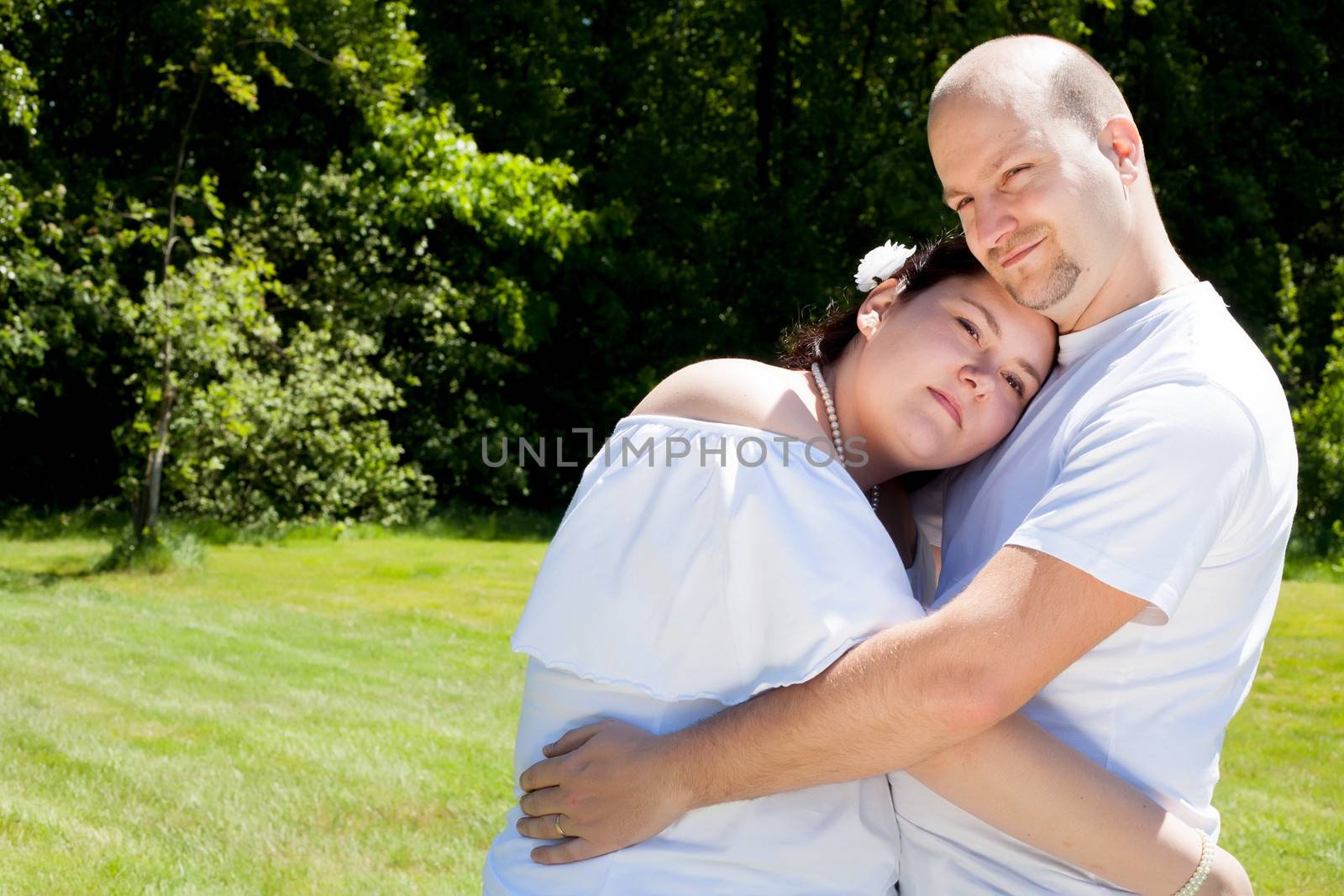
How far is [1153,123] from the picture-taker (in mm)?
19109

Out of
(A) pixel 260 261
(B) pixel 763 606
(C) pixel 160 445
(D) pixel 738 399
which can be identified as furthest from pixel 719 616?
(A) pixel 260 261

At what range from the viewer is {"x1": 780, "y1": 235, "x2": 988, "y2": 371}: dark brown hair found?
8.08 ft

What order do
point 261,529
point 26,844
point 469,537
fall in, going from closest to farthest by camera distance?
point 26,844 → point 261,529 → point 469,537

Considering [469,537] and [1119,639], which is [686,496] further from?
[469,537]

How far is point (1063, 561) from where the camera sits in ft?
5.99

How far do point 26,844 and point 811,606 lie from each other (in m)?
3.57

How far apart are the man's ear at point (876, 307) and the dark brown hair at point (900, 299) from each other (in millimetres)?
22

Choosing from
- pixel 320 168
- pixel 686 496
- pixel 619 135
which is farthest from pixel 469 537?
pixel 686 496

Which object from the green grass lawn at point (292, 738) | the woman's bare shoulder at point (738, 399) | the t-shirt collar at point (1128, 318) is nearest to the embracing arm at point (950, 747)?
the woman's bare shoulder at point (738, 399)

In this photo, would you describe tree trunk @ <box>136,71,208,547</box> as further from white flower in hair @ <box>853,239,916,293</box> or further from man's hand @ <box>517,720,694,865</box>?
man's hand @ <box>517,720,694,865</box>

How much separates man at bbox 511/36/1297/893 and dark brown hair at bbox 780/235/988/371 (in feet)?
0.46

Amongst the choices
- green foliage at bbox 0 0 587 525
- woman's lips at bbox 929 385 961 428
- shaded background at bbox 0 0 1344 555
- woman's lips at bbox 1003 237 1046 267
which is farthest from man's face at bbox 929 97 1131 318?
green foliage at bbox 0 0 587 525

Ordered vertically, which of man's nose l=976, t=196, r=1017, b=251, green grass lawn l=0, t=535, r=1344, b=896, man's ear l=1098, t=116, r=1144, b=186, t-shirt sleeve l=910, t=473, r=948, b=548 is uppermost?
man's ear l=1098, t=116, r=1144, b=186

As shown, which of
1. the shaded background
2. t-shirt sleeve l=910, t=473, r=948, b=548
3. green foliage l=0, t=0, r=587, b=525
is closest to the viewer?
t-shirt sleeve l=910, t=473, r=948, b=548
